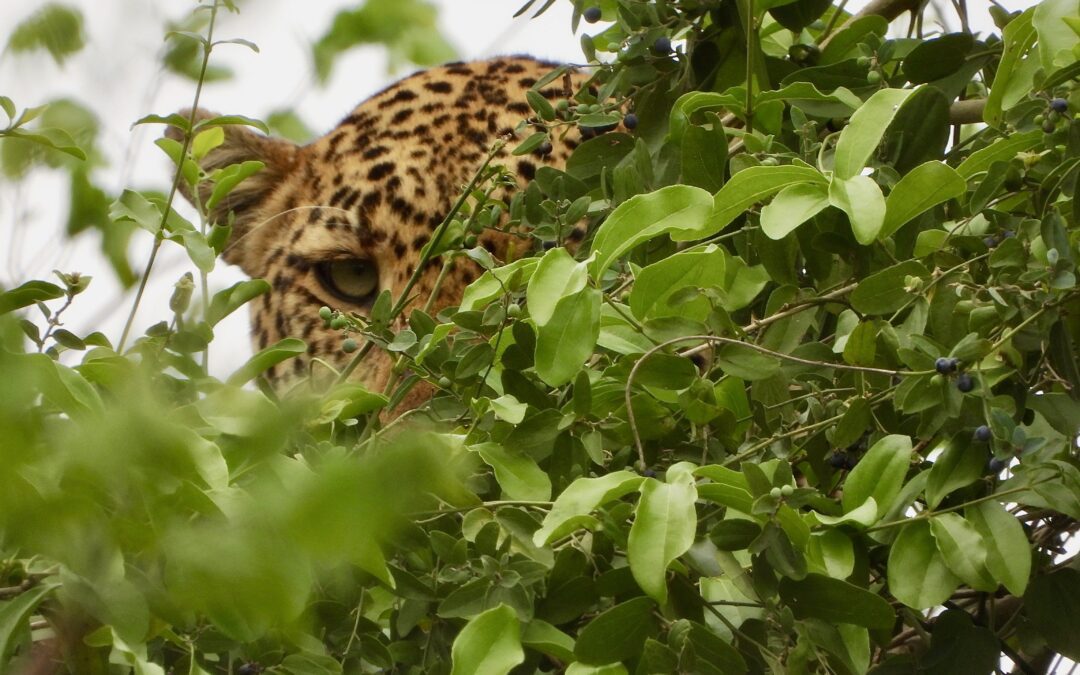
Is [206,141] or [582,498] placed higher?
[206,141]

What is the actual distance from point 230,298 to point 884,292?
2.20 feet

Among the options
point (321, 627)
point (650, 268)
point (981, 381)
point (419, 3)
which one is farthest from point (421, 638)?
point (419, 3)

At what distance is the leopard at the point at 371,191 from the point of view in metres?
3.22

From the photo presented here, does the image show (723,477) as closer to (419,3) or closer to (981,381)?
(981,381)

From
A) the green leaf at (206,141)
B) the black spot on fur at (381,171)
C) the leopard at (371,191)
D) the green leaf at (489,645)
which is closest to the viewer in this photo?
the green leaf at (489,645)

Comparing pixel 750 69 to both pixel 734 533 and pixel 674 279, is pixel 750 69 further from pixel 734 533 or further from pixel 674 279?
pixel 734 533

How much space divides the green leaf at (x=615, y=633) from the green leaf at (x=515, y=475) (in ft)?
0.56

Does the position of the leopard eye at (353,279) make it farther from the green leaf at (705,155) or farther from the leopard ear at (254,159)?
the green leaf at (705,155)

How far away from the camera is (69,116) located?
0.55 meters

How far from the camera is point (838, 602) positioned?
117 centimetres

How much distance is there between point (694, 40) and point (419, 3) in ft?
2.33

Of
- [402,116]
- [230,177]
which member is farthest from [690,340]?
[402,116]

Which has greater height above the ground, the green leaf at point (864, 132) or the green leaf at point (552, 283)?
the green leaf at point (864, 132)

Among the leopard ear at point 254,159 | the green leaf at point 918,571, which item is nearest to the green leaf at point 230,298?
the green leaf at point 918,571
